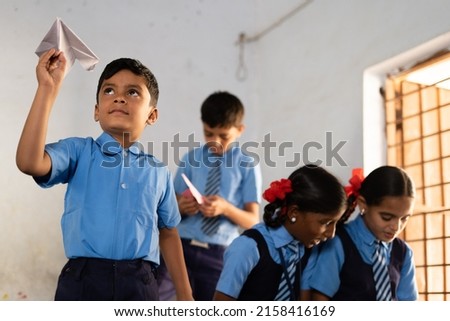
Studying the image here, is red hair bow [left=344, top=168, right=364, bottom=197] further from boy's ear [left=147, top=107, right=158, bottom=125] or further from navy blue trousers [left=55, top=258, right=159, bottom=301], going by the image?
navy blue trousers [left=55, top=258, right=159, bottom=301]

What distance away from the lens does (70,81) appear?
210 centimetres

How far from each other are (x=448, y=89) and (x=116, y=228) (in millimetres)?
1328

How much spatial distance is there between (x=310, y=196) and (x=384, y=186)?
0.25 meters

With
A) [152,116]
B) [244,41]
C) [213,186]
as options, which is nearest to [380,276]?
[213,186]

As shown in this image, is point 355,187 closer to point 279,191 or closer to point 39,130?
point 279,191

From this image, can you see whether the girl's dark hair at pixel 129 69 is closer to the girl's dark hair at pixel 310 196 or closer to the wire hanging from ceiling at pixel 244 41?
the girl's dark hair at pixel 310 196

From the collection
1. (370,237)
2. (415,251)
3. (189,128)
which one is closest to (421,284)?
(415,251)

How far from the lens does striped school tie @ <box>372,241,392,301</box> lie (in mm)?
1918

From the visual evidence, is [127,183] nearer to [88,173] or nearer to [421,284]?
[88,173]

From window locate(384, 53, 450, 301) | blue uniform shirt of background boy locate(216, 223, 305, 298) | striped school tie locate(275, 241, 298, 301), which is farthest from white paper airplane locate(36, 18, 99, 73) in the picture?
window locate(384, 53, 450, 301)

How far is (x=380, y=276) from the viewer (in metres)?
1.93

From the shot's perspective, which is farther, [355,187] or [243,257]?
[355,187]

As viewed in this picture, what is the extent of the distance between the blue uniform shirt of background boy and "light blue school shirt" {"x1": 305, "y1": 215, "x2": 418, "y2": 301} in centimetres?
14

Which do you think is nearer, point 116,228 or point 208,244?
point 116,228
